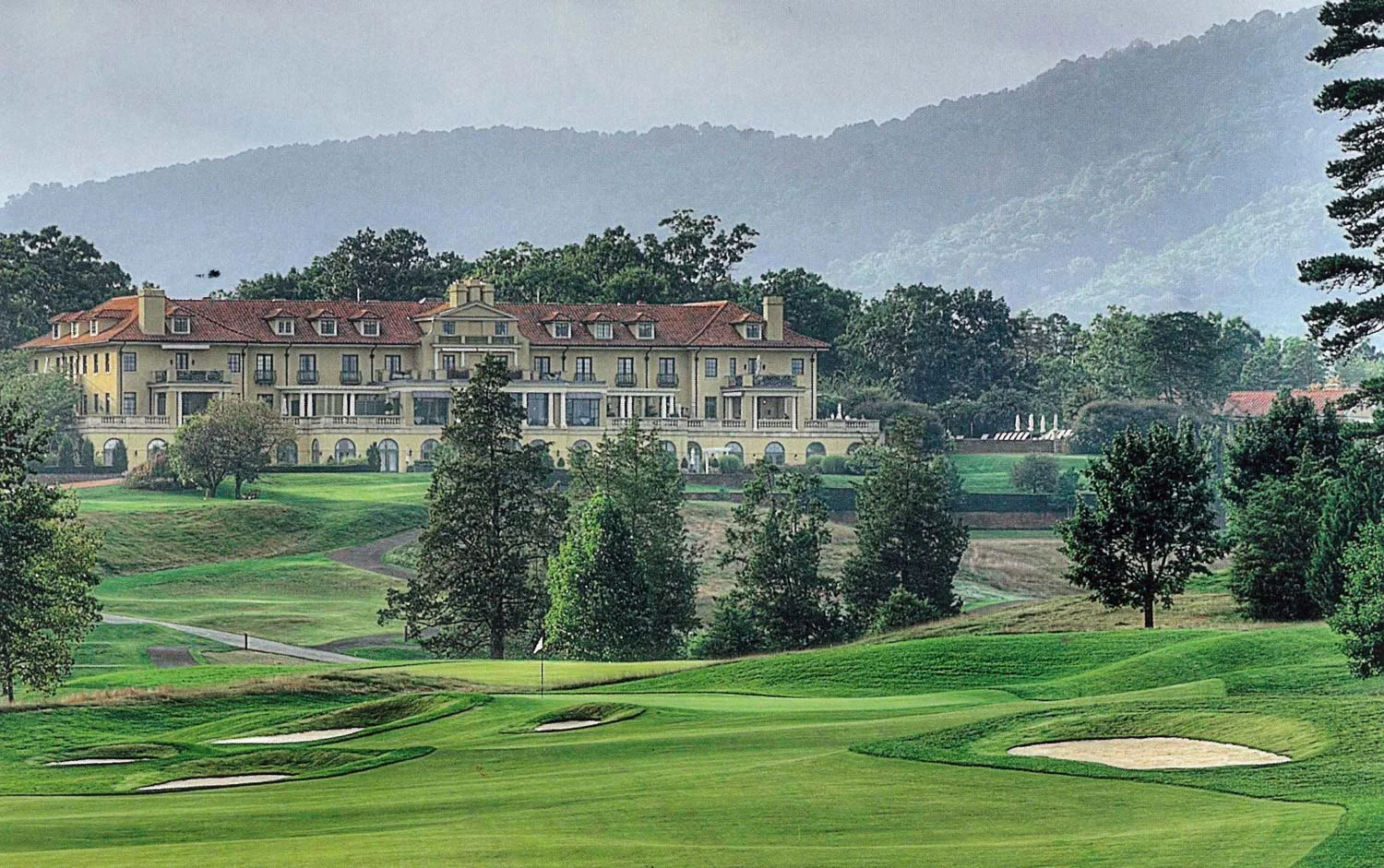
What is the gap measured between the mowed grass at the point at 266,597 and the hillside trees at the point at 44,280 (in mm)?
60613

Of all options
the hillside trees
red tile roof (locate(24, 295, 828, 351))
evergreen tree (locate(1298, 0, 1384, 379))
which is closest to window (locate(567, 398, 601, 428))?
red tile roof (locate(24, 295, 828, 351))

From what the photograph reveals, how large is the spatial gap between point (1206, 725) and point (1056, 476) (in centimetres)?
7872

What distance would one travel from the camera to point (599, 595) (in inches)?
2245

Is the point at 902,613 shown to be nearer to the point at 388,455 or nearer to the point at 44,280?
the point at 388,455

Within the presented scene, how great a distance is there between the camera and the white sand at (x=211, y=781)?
88.4 feet

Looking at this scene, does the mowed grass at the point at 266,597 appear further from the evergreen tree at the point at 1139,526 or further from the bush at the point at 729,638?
the evergreen tree at the point at 1139,526

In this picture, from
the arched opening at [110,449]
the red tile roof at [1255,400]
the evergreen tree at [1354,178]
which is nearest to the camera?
the evergreen tree at [1354,178]

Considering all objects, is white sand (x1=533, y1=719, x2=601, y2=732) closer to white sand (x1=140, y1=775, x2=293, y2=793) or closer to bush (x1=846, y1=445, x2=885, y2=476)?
white sand (x1=140, y1=775, x2=293, y2=793)

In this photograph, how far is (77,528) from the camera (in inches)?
2013

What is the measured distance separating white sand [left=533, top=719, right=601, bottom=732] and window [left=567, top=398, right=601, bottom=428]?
7884cm

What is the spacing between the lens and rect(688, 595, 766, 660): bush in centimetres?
6025

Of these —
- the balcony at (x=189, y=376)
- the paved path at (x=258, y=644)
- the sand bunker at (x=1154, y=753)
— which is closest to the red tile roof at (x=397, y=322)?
the balcony at (x=189, y=376)

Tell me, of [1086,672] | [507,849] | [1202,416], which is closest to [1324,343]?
[1086,672]

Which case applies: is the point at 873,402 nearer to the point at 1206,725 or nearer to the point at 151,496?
the point at 151,496
